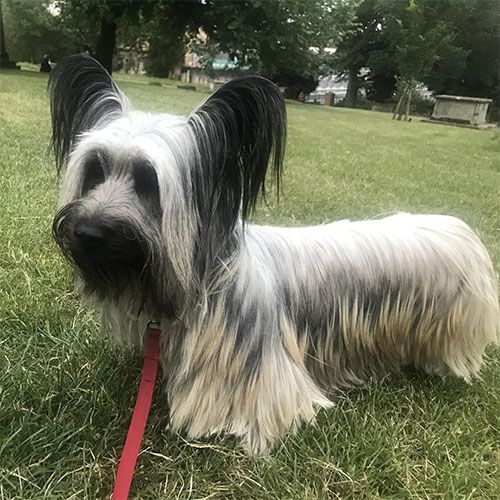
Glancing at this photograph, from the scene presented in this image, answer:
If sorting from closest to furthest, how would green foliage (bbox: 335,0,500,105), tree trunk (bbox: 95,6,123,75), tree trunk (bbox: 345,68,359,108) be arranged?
green foliage (bbox: 335,0,500,105) → tree trunk (bbox: 345,68,359,108) → tree trunk (bbox: 95,6,123,75)

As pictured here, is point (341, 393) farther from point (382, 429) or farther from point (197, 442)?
point (197, 442)

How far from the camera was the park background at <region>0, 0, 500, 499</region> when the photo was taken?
2.24m

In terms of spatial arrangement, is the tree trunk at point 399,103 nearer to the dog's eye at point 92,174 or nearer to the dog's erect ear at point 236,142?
the dog's erect ear at point 236,142

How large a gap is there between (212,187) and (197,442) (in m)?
0.95

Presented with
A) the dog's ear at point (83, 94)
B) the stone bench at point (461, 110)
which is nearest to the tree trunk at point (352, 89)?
the stone bench at point (461, 110)

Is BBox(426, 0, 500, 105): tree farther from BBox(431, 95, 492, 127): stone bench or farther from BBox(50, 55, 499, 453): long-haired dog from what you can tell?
BBox(50, 55, 499, 453): long-haired dog

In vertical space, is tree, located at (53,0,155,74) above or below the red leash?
above

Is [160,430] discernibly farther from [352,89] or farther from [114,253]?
[352,89]

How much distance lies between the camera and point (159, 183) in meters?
1.93

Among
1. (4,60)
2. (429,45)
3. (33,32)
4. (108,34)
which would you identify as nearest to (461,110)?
(429,45)

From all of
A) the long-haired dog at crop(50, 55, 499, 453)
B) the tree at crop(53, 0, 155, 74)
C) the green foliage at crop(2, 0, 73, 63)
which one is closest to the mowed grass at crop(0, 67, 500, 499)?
the long-haired dog at crop(50, 55, 499, 453)

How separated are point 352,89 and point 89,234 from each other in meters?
16.5

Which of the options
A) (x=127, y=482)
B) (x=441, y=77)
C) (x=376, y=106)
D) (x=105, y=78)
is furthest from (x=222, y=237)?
(x=376, y=106)

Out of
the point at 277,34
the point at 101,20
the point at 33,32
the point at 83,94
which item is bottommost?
the point at 33,32
